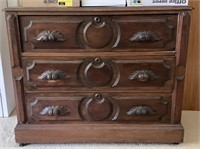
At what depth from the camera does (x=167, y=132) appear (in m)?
1.50

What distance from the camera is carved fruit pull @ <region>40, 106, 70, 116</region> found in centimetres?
147

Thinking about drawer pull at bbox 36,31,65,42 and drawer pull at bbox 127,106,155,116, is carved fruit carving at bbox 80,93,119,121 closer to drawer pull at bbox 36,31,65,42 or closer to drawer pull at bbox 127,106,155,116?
drawer pull at bbox 127,106,155,116

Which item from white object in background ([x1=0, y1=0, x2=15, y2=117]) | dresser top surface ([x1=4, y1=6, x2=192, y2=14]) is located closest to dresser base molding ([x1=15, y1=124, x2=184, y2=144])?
white object in background ([x1=0, y1=0, x2=15, y2=117])

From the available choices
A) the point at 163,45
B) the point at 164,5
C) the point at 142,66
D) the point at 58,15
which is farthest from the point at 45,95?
the point at 164,5

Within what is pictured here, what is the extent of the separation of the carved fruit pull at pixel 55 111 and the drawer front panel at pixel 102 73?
123 millimetres

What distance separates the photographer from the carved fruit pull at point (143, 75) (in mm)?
1397

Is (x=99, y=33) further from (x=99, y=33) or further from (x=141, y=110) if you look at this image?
(x=141, y=110)

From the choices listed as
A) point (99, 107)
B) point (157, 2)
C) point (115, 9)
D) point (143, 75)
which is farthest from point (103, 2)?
point (99, 107)

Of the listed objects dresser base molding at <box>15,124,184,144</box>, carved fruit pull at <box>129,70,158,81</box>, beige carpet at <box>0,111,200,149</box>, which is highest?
carved fruit pull at <box>129,70,158,81</box>

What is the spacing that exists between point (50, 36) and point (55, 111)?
0.42 metres

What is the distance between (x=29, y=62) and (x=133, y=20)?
580 mm

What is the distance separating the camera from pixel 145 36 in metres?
1.33

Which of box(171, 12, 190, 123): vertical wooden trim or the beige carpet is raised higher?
box(171, 12, 190, 123): vertical wooden trim

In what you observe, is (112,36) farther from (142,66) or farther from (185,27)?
(185,27)
